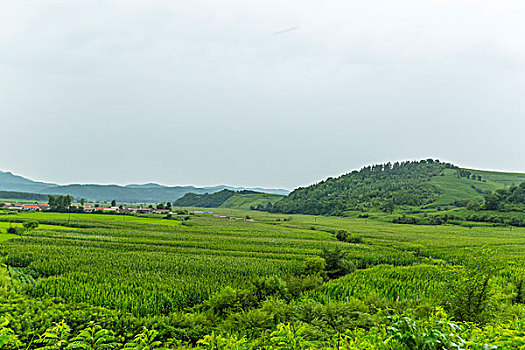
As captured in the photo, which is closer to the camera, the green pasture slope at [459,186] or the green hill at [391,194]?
the green hill at [391,194]

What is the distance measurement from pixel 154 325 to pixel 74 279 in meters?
11.5

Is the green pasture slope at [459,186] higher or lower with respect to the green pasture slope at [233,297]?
higher

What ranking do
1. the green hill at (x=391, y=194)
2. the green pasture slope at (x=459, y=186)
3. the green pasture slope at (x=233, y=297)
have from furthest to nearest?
the green pasture slope at (x=459, y=186) < the green hill at (x=391, y=194) < the green pasture slope at (x=233, y=297)

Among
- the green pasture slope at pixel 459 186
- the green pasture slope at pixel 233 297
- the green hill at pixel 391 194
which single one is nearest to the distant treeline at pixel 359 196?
the green hill at pixel 391 194

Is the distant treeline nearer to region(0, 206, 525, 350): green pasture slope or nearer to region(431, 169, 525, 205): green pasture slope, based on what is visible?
region(431, 169, 525, 205): green pasture slope

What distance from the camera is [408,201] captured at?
136m

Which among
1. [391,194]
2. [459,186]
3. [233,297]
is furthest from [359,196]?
[233,297]

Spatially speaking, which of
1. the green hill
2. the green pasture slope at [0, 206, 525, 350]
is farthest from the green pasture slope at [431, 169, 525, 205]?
the green pasture slope at [0, 206, 525, 350]

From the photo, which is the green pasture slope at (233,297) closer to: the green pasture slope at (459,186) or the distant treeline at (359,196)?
the distant treeline at (359,196)

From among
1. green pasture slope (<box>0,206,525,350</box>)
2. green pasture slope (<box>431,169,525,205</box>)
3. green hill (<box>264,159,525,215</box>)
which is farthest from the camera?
green pasture slope (<box>431,169,525,205</box>)

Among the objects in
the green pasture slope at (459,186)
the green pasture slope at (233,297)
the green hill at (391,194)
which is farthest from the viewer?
the green pasture slope at (459,186)

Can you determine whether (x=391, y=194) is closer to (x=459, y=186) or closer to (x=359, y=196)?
(x=359, y=196)

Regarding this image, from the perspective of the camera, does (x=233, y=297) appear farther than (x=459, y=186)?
No

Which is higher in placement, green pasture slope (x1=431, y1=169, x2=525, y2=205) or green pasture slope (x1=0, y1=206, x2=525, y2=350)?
green pasture slope (x1=431, y1=169, x2=525, y2=205)
